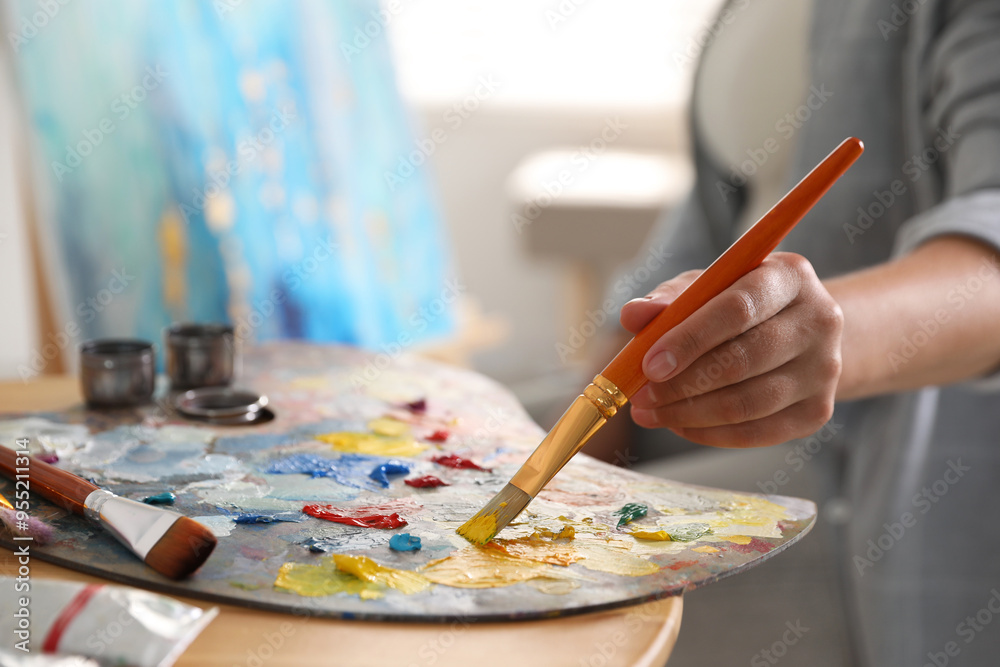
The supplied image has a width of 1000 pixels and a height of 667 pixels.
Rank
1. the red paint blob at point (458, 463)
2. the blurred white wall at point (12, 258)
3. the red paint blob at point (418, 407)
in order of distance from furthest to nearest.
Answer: the blurred white wall at point (12, 258) < the red paint blob at point (418, 407) < the red paint blob at point (458, 463)

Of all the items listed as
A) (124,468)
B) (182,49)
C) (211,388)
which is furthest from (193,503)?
(182,49)

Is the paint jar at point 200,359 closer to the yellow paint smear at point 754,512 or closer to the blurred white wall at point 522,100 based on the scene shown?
the yellow paint smear at point 754,512

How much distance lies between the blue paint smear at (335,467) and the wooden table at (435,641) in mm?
145

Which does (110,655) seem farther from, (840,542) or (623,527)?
(840,542)

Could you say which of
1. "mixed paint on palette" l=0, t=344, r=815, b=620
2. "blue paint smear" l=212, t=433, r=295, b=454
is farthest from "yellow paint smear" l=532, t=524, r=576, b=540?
"blue paint smear" l=212, t=433, r=295, b=454

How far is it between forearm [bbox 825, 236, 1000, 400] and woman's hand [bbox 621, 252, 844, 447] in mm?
73

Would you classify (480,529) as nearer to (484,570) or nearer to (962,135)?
(484,570)

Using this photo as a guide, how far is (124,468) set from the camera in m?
0.54

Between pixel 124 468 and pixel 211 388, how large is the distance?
0.61 ft

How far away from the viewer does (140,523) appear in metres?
0.43

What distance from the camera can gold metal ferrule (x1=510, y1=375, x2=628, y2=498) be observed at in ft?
1.58

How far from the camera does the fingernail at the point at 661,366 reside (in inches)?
18.5

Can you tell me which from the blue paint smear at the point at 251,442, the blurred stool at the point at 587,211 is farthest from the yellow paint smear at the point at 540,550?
the blurred stool at the point at 587,211

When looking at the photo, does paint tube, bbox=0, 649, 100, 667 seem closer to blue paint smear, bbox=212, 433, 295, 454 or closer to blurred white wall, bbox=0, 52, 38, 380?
blue paint smear, bbox=212, 433, 295, 454
